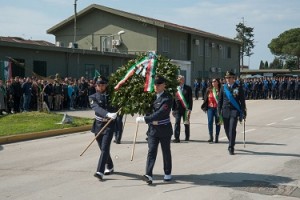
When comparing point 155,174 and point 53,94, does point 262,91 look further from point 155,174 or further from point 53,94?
point 155,174

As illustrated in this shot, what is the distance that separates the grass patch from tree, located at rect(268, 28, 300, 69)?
79450 millimetres

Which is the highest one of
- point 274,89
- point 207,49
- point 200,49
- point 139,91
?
point 207,49

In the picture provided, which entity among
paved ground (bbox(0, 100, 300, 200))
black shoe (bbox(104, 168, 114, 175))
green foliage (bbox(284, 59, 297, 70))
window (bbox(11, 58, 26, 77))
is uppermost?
green foliage (bbox(284, 59, 297, 70))

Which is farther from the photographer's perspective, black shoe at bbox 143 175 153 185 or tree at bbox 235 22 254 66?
tree at bbox 235 22 254 66

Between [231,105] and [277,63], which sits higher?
[277,63]

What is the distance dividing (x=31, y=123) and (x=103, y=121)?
9072 millimetres

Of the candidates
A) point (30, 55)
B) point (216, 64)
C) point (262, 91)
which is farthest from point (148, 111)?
point (216, 64)

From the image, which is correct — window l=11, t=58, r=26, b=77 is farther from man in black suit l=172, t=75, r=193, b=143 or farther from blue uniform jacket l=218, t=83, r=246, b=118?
blue uniform jacket l=218, t=83, r=246, b=118

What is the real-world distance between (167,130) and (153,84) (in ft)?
2.83

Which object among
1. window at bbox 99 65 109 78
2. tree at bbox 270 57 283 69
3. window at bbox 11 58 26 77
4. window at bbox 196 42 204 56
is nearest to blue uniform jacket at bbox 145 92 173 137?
window at bbox 11 58 26 77

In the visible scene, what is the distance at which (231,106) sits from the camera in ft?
35.5

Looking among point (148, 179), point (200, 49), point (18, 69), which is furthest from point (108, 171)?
point (200, 49)

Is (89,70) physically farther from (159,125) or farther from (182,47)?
(159,125)

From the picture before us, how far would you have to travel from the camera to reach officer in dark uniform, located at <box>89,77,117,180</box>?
8148mm
